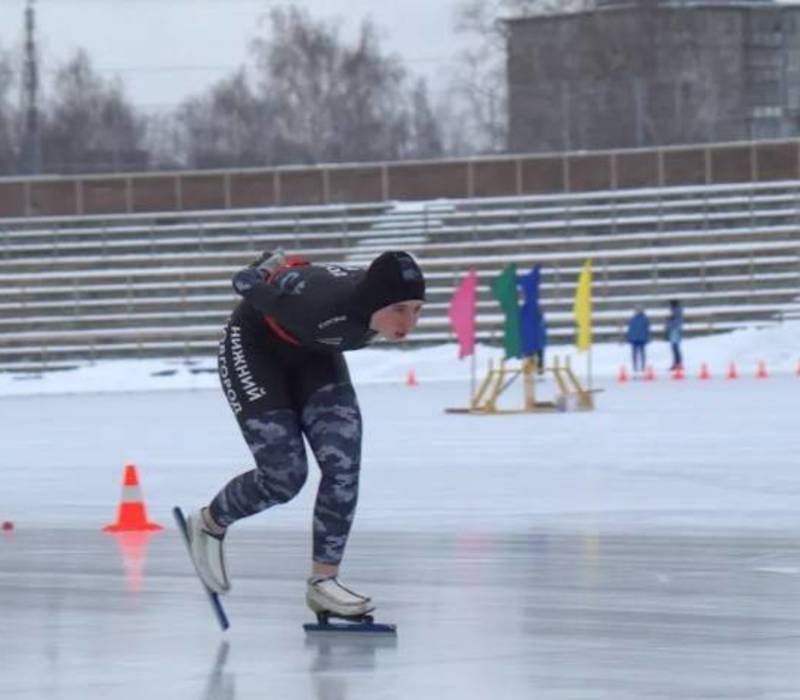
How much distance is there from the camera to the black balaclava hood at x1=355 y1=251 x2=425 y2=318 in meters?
8.35

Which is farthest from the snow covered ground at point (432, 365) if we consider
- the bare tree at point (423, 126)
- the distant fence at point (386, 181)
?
the bare tree at point (423, 126)

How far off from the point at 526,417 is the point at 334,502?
67.0ft

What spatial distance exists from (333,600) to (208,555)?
63 cm

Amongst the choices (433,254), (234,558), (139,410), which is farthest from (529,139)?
(234,558)

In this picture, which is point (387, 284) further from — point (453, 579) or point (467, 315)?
point (467, 315)

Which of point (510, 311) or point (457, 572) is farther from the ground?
point (510, 311)

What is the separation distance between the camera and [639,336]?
4406 cm

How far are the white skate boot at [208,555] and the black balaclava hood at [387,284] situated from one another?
1.36 metres

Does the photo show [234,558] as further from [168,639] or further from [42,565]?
[168,639]

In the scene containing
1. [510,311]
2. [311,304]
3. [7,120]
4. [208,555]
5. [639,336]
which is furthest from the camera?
[7,120]

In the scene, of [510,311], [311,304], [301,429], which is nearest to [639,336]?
[510,311]

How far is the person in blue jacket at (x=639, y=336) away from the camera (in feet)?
144

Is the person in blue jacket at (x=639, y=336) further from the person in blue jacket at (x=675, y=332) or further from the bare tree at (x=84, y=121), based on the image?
the bare tree at (x=84, y=121)

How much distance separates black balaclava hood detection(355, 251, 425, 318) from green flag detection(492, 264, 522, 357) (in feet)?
74.1
